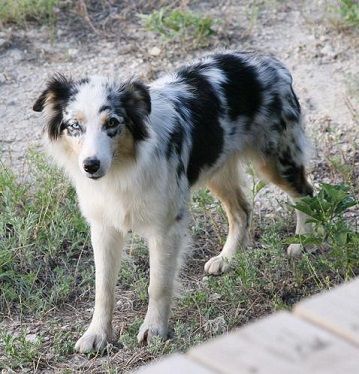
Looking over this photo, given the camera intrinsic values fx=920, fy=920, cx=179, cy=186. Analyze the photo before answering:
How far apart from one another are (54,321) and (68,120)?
3.80 ft

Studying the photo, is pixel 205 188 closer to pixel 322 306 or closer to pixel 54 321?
pixel 54 321

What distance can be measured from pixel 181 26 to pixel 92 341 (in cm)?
357

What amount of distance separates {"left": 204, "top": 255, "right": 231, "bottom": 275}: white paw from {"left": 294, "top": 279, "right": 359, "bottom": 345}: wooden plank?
291cm

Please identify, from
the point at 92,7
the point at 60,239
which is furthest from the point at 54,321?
the point at 92,7

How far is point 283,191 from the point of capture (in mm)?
5695

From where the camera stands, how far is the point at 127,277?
5203 millimetres

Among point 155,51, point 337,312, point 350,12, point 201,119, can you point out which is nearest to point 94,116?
point 201,119

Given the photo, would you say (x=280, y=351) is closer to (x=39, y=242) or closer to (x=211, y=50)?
(x=39, y=242)

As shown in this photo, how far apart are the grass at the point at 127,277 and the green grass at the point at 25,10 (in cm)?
253

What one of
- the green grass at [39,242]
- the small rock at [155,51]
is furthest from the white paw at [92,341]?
the small rock at [155,51]

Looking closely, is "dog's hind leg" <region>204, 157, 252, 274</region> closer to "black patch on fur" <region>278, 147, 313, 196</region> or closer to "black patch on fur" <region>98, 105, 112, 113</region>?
"black patch on fur" <region>278, 147, 313, 196</region>

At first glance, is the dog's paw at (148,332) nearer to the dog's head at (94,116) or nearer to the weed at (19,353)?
the weed at (19,353)

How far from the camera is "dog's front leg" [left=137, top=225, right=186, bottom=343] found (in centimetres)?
467

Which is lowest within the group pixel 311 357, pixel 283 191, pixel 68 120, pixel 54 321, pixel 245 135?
pixel 54 321
